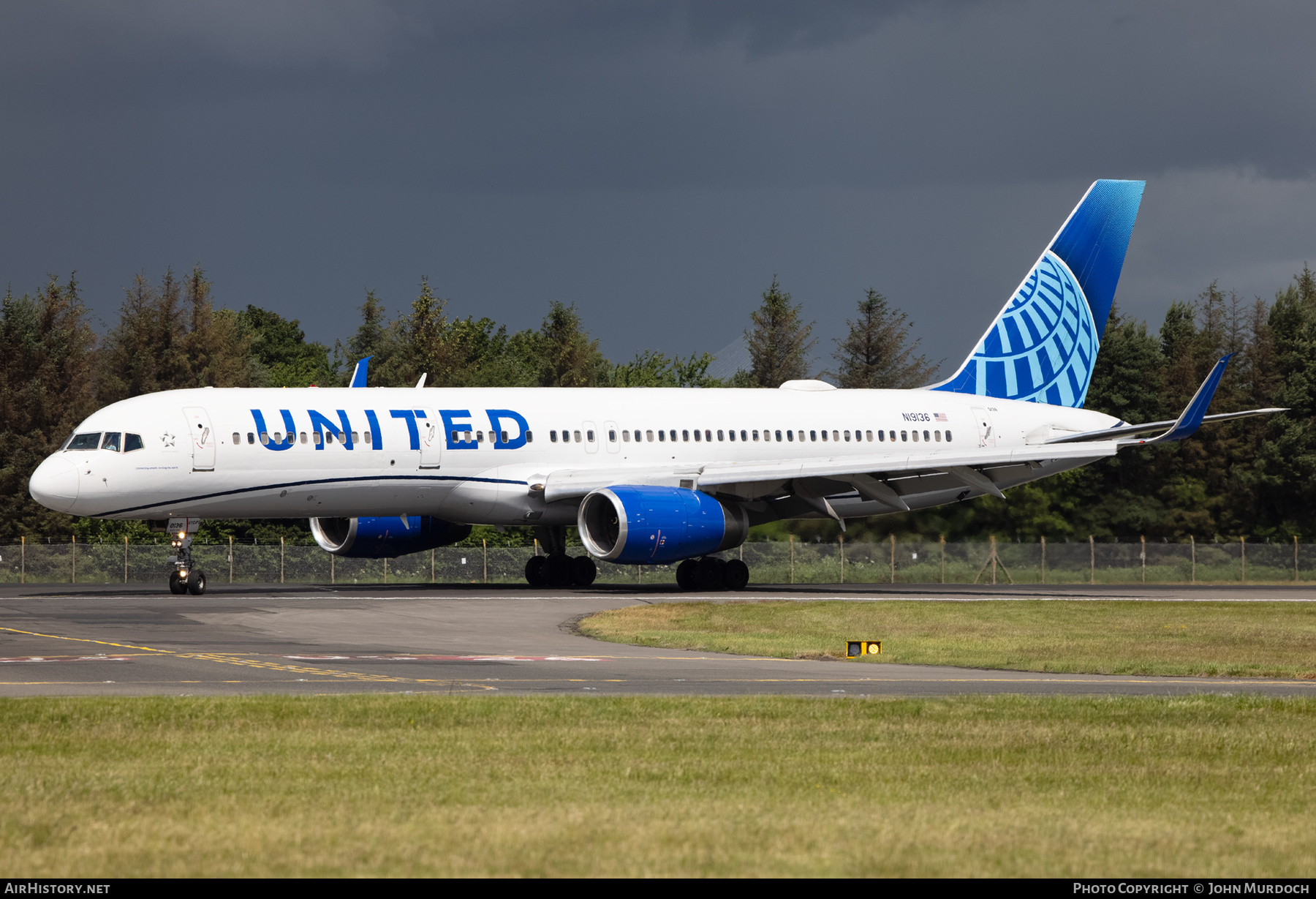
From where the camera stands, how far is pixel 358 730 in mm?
12914

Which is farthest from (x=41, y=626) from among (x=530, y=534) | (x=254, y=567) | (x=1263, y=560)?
(x=1263, y=560)

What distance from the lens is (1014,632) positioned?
86.5ft

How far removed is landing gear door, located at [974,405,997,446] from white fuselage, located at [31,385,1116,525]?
0.05 m

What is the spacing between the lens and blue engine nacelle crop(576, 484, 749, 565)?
112 feet

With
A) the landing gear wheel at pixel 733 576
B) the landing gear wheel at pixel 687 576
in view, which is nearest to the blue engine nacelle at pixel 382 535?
the landing gear wheel at pixel 687 576

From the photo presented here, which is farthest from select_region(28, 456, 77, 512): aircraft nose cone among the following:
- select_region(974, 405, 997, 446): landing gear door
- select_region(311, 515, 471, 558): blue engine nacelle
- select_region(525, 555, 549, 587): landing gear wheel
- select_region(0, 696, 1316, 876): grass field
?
select_region(974, 405, 997, 446): landing gear door

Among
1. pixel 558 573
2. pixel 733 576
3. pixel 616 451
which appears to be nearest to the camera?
pixel 733 576

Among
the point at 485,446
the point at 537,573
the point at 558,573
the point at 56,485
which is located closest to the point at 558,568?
the point at 558,573

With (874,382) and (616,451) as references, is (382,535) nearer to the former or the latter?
(616,451)

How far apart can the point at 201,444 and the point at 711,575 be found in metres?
12.1

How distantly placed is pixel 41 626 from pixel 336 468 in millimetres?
10418

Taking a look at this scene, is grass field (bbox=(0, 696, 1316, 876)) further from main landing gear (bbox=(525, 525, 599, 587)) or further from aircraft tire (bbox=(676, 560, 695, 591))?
main landing gear (bbox=(525, 525, 599, 587))

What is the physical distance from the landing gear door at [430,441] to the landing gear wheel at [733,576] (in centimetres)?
743

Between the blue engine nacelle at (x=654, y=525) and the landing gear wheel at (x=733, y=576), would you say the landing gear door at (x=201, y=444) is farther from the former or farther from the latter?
the landing gear wheel at (x=733, y=576)
